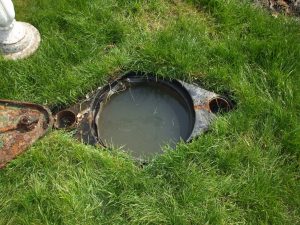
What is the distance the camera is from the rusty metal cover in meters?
3.20

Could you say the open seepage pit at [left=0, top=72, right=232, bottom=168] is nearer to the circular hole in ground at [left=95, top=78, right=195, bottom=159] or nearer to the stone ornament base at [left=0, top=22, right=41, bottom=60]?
the circular hole in ground at [left=95, top=78, right=195, bottom=159]

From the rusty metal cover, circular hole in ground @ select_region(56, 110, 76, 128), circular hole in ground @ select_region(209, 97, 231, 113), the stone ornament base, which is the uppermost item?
circular hole in ground @ select_region(209, 97, 231, 113)

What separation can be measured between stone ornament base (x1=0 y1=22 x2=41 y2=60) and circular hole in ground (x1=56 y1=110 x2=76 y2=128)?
0.61 m

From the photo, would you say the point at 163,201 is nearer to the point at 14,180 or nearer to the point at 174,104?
the point at 174,104

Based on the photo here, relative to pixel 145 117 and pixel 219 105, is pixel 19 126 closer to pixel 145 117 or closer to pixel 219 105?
pixel 145 117

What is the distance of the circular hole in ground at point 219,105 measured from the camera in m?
3.34

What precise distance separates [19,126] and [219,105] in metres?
1.47

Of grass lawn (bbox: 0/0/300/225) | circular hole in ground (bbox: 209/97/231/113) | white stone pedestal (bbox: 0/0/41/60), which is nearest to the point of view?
grass lawn (bbox: 0/0/300/225)

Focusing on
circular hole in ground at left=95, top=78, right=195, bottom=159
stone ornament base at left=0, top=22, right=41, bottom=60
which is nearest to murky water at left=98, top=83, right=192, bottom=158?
circular hole in ground at left=95, top=78, right=195, bottom=159

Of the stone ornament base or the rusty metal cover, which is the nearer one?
the rusty metal cover

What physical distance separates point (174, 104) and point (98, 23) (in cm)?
94

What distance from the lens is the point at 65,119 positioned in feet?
11.2

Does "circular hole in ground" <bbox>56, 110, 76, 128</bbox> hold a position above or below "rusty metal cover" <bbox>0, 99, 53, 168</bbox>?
above

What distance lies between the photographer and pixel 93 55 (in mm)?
3604
